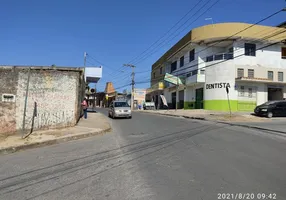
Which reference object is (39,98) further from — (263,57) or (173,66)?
(173,66)

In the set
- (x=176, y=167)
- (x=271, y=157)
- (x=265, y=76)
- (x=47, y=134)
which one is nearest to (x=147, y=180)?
(x=176, y=167)

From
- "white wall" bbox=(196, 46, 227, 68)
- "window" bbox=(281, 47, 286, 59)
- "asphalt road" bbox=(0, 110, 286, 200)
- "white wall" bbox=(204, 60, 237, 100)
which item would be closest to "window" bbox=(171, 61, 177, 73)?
"white wall" bbox=(196, 46, 227, 68)

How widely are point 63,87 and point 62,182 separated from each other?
9823 millimetres

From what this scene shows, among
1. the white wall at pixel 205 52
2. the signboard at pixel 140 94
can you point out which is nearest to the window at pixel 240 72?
the white wall at pixel 205 52

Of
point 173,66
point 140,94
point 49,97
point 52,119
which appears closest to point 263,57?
point 173,66

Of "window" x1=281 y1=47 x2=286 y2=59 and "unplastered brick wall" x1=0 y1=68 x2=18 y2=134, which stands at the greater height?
"window" x1=281 y1=47 x2=286 y2=59

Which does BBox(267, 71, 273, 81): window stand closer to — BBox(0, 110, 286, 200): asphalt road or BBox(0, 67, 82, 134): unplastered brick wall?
BBox(0, 110, 286, 200): asphalt road

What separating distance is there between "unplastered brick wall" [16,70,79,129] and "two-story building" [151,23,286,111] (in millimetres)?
21372

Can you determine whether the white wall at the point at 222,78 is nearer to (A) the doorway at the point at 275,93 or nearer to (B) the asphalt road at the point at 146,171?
(A) the doorway at the point at 275,93

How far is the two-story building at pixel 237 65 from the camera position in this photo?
32594mm

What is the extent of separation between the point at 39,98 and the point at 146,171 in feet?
31.8

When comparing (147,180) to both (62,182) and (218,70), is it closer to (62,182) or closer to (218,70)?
(62,182)

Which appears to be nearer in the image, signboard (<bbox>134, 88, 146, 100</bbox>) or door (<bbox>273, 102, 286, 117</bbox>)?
door (<bbox>273, 102, 286, 117</bbox>)

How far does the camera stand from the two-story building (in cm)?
3259
